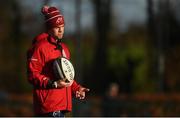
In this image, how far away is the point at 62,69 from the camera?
308 inches

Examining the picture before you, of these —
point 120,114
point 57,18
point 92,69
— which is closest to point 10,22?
point 92,69

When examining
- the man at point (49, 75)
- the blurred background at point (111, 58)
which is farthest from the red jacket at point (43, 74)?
the blurred background at point (111, 58)

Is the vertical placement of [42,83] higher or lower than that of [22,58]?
higher

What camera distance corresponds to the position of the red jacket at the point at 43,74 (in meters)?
7.93

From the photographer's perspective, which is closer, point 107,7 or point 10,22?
point 107,7

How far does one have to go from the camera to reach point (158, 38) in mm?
28906

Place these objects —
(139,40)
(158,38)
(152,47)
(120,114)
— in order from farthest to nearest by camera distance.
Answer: (139,40) → (152,47) → (158,38) → (120,114)

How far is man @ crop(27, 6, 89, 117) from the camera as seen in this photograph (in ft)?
25.9

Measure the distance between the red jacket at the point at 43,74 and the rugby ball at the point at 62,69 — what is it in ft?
0.38

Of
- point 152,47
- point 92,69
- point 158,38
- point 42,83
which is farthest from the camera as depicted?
point 92,69

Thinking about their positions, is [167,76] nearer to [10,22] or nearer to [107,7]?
[107,7]

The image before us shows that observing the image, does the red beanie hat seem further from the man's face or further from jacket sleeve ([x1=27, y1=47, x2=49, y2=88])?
jacket sleeve ([x1=27, y1=47, x2=49, y2=88])

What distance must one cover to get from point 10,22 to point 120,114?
2410 cm

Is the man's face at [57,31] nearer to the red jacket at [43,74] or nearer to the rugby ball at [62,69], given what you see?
the red jacket at [43,74]
